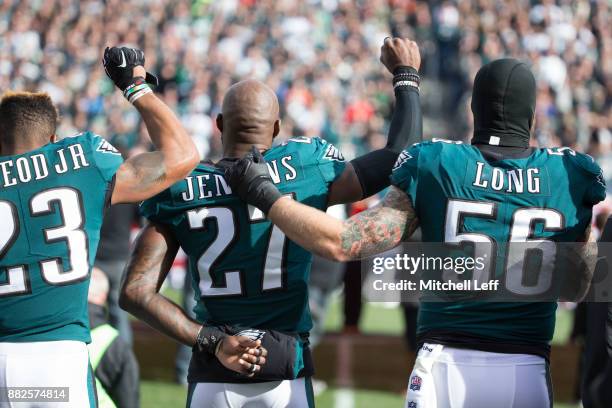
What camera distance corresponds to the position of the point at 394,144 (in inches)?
154

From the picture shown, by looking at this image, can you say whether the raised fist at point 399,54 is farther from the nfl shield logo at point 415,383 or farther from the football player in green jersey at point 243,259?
the nfl shield logo at point 415,383

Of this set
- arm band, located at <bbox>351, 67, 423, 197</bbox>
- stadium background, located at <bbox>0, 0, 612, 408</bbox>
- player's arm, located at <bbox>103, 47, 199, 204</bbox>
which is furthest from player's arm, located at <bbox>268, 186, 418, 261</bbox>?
stadium background, located at <bbox>0, 0, 612, 408</bbox>

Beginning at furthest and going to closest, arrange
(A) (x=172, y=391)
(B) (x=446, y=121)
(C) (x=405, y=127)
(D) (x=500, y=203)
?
(B) (x=446, y=121), (A) (x=172, y=391), (C) (x=405, y=127), (D) (x=500, y=203)

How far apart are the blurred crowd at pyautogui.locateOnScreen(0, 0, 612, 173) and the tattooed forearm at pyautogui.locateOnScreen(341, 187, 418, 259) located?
12.2m

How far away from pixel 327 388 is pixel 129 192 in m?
5.47

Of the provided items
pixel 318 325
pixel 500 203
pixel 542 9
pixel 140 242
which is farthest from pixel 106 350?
pixel 542 9

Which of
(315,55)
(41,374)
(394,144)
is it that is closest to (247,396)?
(41,374)

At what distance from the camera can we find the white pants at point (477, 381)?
11.2 ft

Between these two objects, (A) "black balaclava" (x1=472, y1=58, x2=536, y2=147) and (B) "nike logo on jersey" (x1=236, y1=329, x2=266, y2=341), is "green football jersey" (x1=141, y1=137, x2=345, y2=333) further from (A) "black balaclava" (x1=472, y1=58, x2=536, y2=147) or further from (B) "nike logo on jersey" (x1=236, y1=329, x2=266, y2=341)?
(A) "black balaclava" (x1=472, y1=58, x2=536, y2=147)

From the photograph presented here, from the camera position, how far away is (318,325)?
8688 millimetres

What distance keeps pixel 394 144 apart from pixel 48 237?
1392 millimetres

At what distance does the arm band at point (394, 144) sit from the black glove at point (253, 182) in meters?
0.52

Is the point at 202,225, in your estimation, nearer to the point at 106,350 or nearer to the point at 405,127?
the point at 405,127

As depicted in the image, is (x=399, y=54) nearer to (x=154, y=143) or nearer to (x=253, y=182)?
(x=253, y=182)
